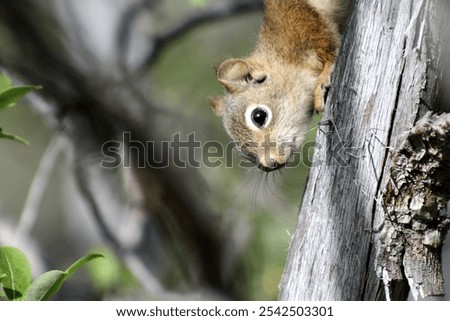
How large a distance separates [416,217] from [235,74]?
34.0 inches

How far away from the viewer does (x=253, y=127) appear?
5.83ft

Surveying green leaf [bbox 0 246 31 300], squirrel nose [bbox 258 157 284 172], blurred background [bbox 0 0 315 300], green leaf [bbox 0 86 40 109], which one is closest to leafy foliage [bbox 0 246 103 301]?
green leaf [bbox 0 246 31 300]

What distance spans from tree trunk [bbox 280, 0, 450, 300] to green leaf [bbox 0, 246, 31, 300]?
1.68 ft

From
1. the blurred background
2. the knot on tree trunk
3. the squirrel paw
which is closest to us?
the knot on tree trunk

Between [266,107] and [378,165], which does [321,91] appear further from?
[378,165]

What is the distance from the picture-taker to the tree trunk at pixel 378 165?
3.76 ft

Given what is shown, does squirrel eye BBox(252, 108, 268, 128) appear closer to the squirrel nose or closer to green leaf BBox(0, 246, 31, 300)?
the squirrel nose

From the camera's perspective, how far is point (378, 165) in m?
1.21

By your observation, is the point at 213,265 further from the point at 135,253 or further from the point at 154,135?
the point at 154,135

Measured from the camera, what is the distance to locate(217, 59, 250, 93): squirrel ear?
1891 mm

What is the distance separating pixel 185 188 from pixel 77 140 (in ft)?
1.59
